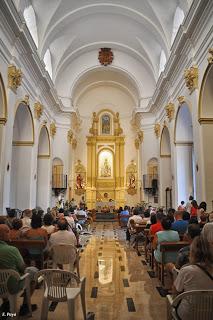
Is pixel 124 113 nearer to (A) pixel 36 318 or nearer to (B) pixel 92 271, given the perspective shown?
(B) pixel 92 271

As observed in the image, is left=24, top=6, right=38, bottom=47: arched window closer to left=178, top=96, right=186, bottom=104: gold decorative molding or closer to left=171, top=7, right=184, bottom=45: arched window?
left=171, top=7, right=184, bottom=45: arched window

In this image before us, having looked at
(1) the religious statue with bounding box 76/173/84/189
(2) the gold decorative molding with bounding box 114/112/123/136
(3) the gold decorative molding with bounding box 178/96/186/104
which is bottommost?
(1) the religious statue with bounding box 76/173/84/189

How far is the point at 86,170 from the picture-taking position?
23594 millimetres

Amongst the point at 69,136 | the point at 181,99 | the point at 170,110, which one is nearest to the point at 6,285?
the point at 181,99

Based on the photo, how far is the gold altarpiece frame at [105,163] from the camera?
23.1m

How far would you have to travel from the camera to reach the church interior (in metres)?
5.44

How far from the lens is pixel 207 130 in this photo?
32.1 feet

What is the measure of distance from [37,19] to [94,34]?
512 centimetres

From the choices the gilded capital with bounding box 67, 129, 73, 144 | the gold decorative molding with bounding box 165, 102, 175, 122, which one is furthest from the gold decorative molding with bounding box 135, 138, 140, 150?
the gold decorative molding with bounding box 165, 102, 175, 122

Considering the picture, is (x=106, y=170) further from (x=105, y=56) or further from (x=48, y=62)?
(x=48, y=62)

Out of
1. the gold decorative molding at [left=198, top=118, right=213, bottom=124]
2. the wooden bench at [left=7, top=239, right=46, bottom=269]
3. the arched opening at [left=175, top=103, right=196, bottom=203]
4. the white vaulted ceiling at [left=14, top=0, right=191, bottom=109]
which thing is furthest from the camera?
the white vaulted ceiling at [left=14, top=0, right=191, bottom=109]

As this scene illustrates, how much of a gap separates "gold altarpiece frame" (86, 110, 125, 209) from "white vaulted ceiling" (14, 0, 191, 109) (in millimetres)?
3359

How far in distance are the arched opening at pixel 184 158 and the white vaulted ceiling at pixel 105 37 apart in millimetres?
3527

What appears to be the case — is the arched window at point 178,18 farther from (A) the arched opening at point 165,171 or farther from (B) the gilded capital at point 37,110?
(B) the gilded capital at point 37,110
